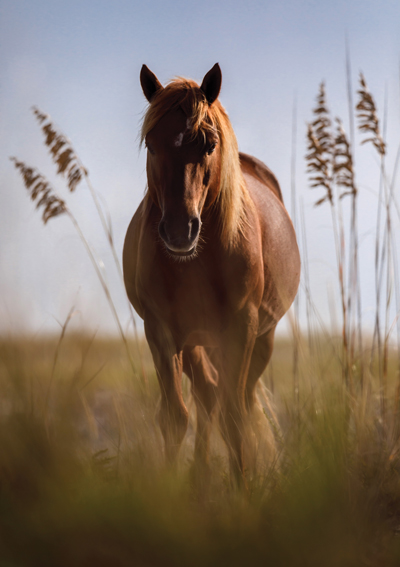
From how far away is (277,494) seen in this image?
78.3 inches

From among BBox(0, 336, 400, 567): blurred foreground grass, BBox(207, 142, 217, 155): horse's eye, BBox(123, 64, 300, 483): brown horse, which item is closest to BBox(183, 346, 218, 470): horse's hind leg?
BBox(123, 64, 300, 483): brown horse

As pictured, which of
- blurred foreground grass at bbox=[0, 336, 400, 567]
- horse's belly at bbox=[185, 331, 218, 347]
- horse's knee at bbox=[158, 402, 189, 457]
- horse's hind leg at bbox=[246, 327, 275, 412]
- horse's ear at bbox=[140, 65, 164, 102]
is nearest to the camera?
blurred foreground grass at bbox=[0, 336, 400, 567]

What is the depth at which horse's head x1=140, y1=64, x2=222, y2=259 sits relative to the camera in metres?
2.07

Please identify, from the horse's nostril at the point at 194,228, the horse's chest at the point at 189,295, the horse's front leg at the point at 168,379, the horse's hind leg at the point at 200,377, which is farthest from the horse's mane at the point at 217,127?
the horse's hind leg at the point at 200,377

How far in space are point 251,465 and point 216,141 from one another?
1.60 metres

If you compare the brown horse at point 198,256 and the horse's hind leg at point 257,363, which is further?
the horse's hind leg at point 257,363

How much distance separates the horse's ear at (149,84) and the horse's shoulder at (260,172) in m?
1.22

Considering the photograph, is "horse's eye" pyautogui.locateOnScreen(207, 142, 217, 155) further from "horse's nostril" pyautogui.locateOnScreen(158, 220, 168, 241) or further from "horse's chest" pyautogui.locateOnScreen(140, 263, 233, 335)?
"horse's chest" pyautogui.locateOnScreen(140, 263, 233, 335)

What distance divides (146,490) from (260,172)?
2684 mm

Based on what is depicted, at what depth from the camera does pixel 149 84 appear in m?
2.46

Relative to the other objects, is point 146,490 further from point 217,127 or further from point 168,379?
point 217,127

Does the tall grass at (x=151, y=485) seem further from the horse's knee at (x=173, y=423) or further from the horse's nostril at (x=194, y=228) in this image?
the horse's nostril at (x=194, y=228)

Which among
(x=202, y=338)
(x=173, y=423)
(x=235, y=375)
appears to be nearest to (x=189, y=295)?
(x=202, y=338)

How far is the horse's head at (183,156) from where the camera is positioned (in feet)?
6.81
